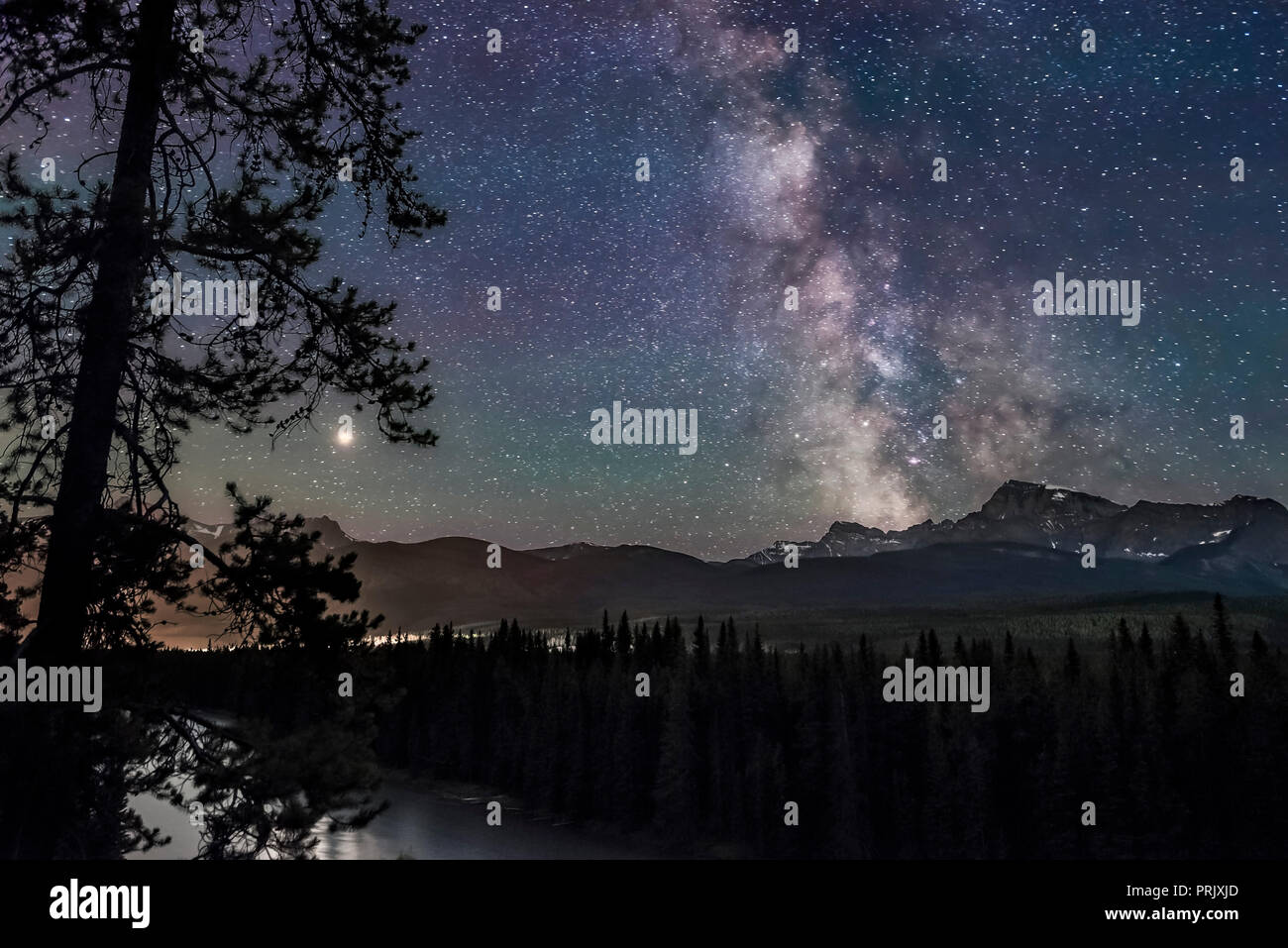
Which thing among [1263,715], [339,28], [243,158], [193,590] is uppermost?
[339,28]

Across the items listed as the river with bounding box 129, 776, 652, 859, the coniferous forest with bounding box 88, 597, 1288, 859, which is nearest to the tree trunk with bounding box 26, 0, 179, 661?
the river with bounding box 129, 776, 652, 859

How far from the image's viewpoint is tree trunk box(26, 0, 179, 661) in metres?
9.04

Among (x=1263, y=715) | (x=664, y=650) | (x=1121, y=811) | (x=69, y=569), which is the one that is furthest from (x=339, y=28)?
(x=664, y=650)

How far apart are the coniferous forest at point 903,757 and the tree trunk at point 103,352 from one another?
71.7m

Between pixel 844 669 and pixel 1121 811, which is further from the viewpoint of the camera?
pixel 844 669

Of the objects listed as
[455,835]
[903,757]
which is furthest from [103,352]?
[903,757]

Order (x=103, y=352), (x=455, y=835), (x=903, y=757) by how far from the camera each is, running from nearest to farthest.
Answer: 1. (x=103, y=352)
2. (x=455, y=835)
3. (x=903, y=757)

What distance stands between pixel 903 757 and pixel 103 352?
86869 millimetres

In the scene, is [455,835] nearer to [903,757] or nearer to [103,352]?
[903,757]

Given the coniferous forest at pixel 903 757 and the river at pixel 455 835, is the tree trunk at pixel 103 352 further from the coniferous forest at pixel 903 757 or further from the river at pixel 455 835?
the coniferous forest at pixel 903 757

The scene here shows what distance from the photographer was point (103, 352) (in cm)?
940

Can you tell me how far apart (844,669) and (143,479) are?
311ft

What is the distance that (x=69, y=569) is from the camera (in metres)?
9.09
